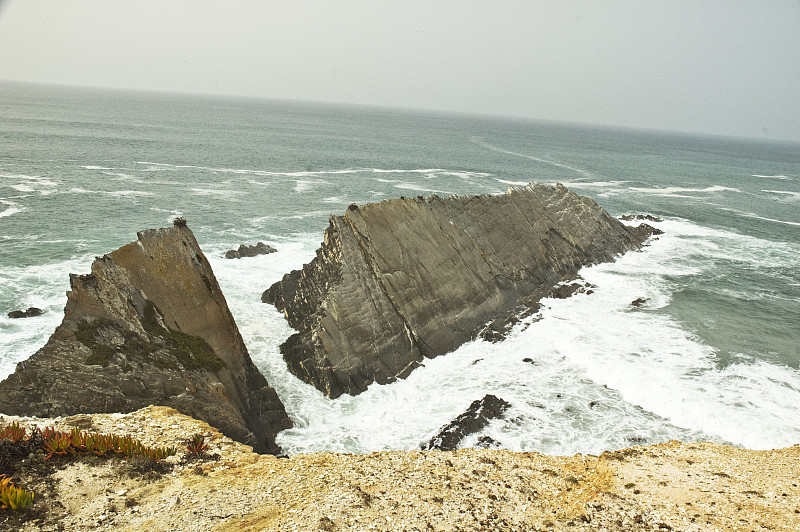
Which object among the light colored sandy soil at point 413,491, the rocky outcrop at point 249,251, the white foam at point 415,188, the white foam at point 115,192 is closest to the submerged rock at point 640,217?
the white foam at point 415,188

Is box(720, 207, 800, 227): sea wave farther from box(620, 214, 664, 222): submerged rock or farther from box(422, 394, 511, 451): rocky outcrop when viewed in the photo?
box(422, 394, 511, 451): rocky outcrop

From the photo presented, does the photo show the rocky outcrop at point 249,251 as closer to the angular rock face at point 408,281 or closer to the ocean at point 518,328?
the ocean at point 518,328

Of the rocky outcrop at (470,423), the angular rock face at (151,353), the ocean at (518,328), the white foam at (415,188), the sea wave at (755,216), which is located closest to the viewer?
the angular rock face at (151,353)

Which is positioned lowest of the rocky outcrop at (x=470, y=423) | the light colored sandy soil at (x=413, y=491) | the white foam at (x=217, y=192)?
the rocky outcrop at (x=470, y=423)

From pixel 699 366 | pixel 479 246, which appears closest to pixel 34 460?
pixel 479 246

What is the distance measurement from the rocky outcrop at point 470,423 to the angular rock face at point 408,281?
17.2 ft

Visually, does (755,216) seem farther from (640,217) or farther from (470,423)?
(470,423)

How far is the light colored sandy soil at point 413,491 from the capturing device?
13.0m

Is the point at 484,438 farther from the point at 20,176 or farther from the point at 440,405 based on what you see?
the point at 20,176

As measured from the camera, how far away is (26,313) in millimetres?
29656

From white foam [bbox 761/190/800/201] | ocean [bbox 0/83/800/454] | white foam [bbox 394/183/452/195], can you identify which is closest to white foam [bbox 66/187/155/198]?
ocean [bbox 0/83/800/454]

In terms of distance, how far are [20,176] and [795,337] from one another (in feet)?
296

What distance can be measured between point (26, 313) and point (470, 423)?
28.1 metres

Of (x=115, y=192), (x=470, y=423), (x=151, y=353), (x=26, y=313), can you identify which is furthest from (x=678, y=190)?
(x=26, y=313)
